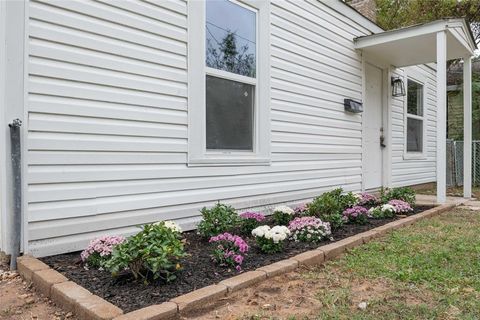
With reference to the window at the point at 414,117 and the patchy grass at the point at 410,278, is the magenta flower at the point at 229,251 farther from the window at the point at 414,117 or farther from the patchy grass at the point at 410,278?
the window at the point at 414,117

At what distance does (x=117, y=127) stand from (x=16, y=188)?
882 millimetres

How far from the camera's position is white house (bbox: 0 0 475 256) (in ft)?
9.00

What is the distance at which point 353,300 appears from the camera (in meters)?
2.22

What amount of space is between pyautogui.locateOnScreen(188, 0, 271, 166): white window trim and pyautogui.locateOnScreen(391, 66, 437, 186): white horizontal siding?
4042mm

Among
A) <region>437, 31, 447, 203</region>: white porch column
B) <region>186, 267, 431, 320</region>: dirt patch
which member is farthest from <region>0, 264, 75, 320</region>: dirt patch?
<region>437, 31, 447, 203</region>: white porch column

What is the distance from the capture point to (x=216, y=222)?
3.47 meters

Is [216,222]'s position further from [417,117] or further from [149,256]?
[417,117]

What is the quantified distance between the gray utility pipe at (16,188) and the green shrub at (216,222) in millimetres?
1420

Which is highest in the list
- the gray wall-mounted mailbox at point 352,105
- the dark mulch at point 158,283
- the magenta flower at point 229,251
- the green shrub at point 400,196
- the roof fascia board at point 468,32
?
the roof fascia board at point 468,32

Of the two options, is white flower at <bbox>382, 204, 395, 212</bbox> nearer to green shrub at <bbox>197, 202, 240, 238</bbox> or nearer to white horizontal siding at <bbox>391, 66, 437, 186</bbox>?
green shrub at <bbox>197, 202, 240, 238</bbox>

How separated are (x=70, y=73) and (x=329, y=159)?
3.94 meters

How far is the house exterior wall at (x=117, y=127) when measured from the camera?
2.78m

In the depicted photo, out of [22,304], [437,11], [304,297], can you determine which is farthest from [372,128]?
[437,11]

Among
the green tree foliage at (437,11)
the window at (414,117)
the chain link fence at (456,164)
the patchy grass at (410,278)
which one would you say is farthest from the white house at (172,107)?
the green tree foliage at (437,11)
